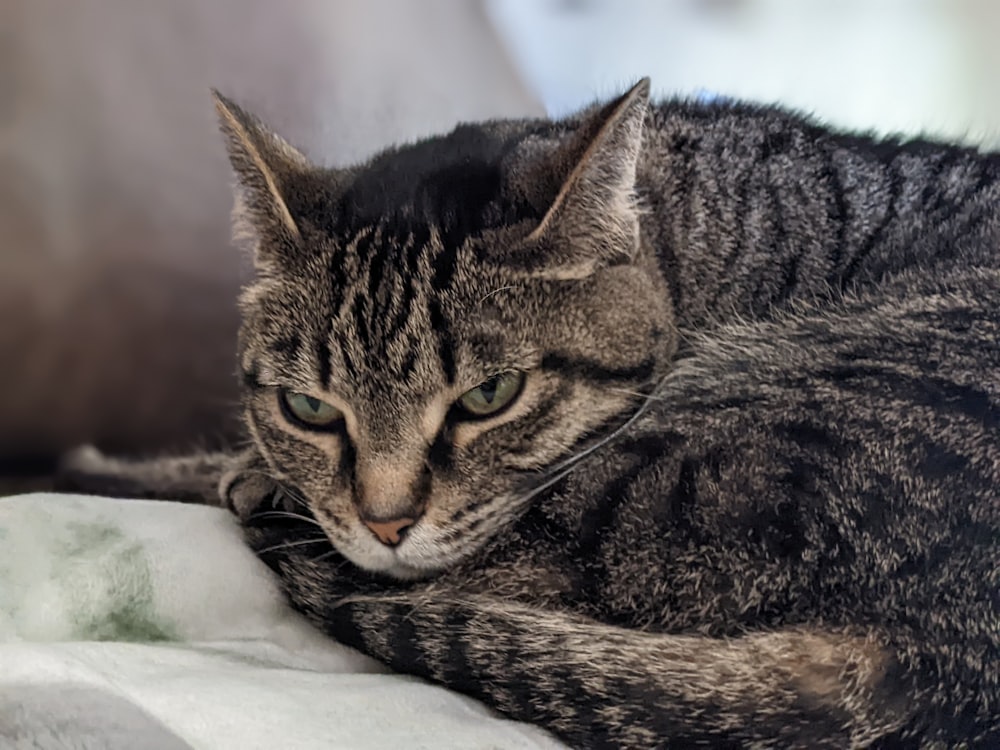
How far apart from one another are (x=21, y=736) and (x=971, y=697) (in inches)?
28.5

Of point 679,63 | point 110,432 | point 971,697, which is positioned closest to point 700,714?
point 971,697

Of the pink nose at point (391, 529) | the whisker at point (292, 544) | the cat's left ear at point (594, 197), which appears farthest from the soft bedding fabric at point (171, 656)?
the cat's left ear at point (594, 197)

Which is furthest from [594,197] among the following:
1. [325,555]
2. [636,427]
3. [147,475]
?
[147,475]

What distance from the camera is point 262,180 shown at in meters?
0.95

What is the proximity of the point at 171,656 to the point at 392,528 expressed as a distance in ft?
0.77

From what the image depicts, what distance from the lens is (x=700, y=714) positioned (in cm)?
68

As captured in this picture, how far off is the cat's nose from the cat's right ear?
327mm

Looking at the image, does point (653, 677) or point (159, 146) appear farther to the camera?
point (159, 146)

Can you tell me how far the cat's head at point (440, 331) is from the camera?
0.87 metres

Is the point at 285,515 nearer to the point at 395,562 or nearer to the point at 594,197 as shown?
the point at 395,562

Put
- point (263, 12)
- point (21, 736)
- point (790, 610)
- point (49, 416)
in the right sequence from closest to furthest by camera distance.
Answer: point (21, 736) → point (790, 610) → point (49, 416) → point (263, 12)

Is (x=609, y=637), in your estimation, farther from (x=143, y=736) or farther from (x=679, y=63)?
(x=679, y=63)

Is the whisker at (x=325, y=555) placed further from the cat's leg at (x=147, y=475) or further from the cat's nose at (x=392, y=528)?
the cat's leg at (x=147, y=475)

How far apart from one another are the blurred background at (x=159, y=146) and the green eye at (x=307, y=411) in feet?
1.41
